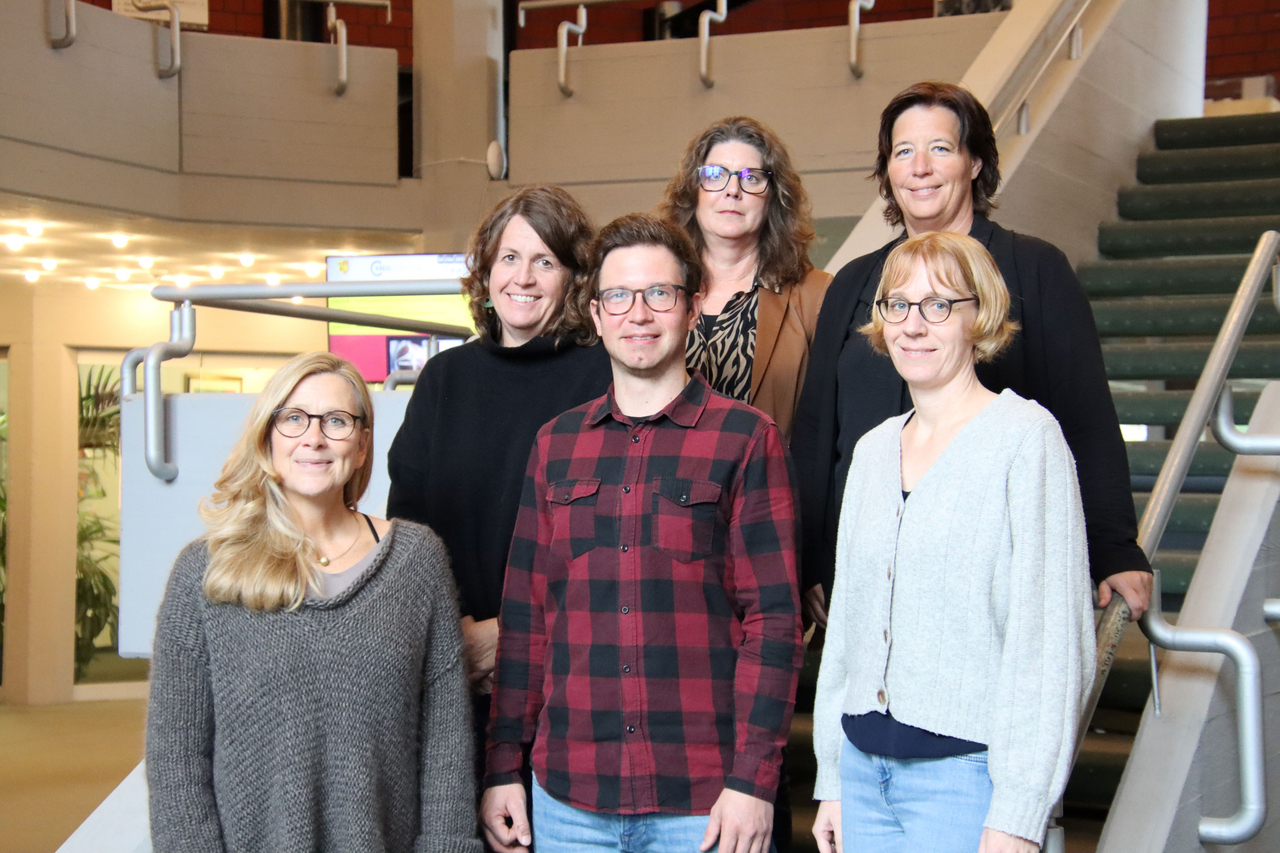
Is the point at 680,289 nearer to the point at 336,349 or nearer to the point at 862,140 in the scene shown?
the point at 862,140

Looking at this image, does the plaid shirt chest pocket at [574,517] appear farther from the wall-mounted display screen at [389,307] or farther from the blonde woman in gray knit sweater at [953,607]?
the wall-mounted display screen at [389,307]

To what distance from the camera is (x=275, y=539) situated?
5.83ft

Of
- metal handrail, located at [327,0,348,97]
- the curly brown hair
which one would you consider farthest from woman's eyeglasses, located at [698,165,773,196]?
metal handrail, located at [327,0,348,97]

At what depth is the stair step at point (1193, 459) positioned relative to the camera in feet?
12.1

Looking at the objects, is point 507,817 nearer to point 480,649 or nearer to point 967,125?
point 480,649

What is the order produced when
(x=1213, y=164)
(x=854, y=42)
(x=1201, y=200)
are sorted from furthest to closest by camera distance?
(x=854, y=42) < (x=1213, y=164) < (x=1201, y=200)

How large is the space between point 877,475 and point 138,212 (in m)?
6.56

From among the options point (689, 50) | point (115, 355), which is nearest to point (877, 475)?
point (689, 50)

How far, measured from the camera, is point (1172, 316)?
4375 millimetres

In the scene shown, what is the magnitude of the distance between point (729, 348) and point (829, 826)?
0.91 m

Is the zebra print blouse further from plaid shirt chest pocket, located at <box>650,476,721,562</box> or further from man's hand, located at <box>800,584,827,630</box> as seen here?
plaid shirt chest pocket, located at <box>650,476,721,562</box>

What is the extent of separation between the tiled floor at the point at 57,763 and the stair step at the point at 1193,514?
14.9 feet

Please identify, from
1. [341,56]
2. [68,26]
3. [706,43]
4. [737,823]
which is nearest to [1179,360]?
[737,823]

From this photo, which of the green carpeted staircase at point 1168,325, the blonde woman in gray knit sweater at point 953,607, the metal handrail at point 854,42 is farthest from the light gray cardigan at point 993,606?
the metal handrail at point 854,42
